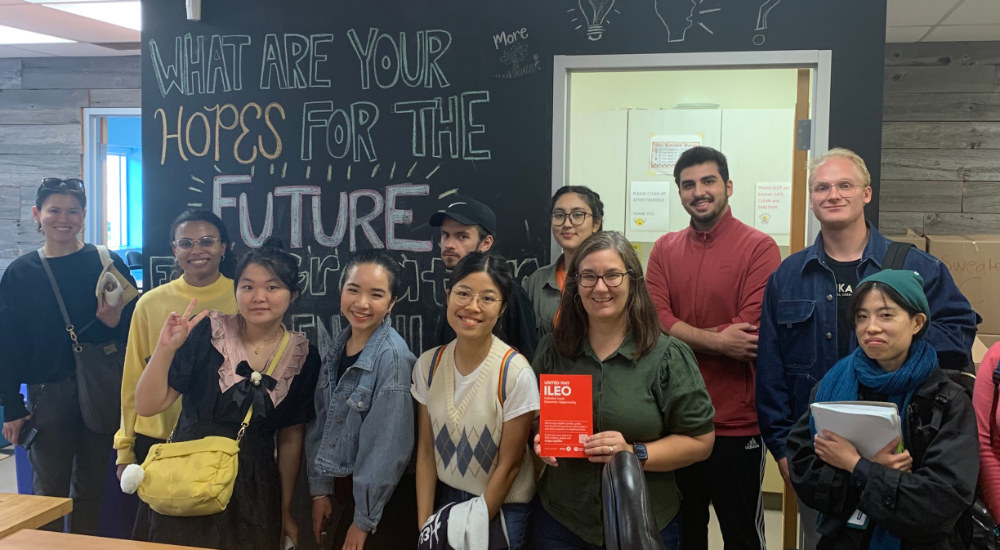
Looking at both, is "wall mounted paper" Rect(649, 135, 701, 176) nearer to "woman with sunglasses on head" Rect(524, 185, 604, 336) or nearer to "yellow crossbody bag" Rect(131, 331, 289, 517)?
"woman with sunglasses on head" Rect(524, 185, 604, 336)

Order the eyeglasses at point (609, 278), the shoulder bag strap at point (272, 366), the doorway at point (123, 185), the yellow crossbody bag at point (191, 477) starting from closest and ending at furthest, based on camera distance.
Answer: the eyeglasses at point (609, 278), the yellow crossbody bag at point (191, 477), the shoulder bag strap at point (272, 366), the doorway at point (123, 185)

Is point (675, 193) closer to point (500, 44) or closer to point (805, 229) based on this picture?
point (805, 229)

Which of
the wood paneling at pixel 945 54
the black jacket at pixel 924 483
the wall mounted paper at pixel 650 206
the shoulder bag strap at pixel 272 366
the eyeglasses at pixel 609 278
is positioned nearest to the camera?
the black jacket at pixel 924 483

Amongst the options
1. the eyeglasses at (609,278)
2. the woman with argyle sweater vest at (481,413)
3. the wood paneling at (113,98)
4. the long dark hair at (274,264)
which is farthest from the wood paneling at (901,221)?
the wood paneling at (113,98)

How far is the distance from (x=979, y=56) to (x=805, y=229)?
2218 millimetres

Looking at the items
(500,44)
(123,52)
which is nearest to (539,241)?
(500,44)

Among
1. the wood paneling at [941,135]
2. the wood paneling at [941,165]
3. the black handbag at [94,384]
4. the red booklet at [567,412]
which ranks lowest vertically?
the black handbag at [94,384]

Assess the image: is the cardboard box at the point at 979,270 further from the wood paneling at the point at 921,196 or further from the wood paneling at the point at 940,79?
the wood paneling at the point at 940,79

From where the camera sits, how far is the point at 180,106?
3293 mm

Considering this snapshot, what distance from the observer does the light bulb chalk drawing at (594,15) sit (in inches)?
113

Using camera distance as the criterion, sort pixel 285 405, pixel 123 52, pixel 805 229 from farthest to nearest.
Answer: pixel 123 52 → pixel 805 229 → pixel 285 405

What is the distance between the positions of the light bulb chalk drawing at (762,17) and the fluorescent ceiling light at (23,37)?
4583 millimetres

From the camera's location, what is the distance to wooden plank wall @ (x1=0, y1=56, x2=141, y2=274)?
17.3ft

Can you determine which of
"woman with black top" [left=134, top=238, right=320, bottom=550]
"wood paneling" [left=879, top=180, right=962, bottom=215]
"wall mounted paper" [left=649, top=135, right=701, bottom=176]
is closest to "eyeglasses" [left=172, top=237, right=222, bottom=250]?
"woman with black top" [left=134, top=238, right=320, bottom=550]
